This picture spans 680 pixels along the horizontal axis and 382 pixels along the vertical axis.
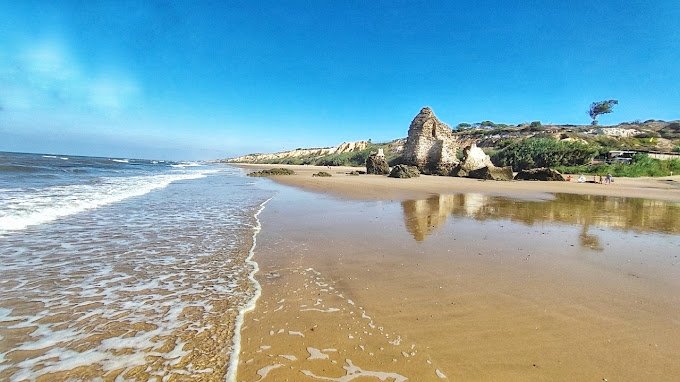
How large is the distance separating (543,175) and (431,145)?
386 inches

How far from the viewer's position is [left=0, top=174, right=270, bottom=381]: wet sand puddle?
2.72 meters

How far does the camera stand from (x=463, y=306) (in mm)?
3729

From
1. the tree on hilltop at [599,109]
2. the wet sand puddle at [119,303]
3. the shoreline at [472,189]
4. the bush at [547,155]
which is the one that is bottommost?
the wet sand puddle at [119,303]

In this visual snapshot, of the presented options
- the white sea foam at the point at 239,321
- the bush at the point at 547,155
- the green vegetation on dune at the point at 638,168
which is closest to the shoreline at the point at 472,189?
the green vegetation on dune at the point at 638,168

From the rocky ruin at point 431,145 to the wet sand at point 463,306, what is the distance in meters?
24.4

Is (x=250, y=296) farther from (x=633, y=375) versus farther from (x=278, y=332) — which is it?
(x=633, y=375)

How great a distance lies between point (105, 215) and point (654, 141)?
6597cm

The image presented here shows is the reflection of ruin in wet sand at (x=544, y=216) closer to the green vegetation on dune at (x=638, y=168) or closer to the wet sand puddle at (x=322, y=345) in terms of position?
the wet sand puddle at (x=322, y=345)

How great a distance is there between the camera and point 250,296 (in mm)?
4082

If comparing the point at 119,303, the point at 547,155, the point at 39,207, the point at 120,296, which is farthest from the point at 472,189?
the point at 547,155

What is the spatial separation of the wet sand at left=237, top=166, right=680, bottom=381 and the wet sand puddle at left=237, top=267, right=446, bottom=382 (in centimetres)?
1

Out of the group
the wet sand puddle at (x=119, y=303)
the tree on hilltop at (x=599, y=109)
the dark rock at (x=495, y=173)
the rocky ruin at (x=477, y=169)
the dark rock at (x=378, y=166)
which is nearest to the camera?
the wet sand puddle at (x=119, y=303)

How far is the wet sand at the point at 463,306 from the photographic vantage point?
2691 mm

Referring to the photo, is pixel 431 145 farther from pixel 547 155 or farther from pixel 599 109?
pixel 599 109
